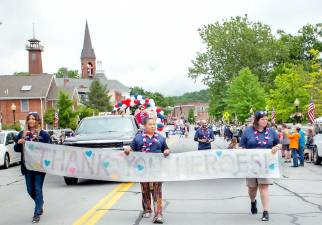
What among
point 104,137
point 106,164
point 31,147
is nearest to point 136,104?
point 104,137

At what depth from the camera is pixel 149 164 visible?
A: 28.3ft

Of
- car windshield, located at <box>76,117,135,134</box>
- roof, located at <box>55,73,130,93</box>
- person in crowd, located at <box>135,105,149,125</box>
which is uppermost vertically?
roof, located at <box>55,73,130,93</box>

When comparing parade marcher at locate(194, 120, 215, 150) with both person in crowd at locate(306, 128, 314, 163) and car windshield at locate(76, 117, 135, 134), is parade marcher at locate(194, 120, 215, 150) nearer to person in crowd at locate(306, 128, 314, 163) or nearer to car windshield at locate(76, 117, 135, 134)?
car windshield at locate(76, 117, 135, 134)

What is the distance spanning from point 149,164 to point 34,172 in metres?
1.89

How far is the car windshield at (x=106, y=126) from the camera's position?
15242 millimetres

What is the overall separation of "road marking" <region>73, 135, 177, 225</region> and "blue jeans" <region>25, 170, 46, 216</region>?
2.24 feet

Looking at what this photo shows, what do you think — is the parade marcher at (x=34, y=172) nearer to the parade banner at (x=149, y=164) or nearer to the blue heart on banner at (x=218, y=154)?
the parade banner at (x=149, y=164)

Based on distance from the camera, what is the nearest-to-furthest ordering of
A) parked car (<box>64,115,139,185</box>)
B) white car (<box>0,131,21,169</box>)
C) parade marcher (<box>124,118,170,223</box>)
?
1. parade marcher (<box>124,118,170,223</box>)
2. parked car (<box>64,115,139,185</box>)
3. white car (<box>0,131,21,169</box>)

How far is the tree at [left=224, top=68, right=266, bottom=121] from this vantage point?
6475 centimetres

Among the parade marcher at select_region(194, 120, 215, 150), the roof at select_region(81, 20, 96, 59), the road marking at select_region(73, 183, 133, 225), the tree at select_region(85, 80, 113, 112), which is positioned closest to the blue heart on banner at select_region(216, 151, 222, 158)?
the road marking at select_region(73, 183, 133, 225)

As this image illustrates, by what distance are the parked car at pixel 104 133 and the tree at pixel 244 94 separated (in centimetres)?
4994


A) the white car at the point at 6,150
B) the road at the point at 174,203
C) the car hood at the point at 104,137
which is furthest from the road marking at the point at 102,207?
the white car at the point at 6,150

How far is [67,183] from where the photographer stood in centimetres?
1419

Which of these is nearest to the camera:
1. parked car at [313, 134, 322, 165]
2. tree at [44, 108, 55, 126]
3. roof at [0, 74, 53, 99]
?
parked car at [313, 134, 322, 165]
